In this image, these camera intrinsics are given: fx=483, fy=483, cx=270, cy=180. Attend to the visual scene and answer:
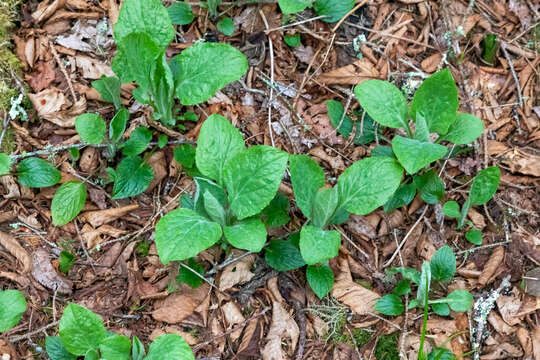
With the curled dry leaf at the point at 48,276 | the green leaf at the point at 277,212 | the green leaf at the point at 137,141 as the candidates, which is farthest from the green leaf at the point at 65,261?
the green leaf at the point at 277,212

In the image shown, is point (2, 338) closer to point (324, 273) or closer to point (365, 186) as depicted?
point (324, 273)

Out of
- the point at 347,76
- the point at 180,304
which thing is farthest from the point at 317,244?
the point at 347,76

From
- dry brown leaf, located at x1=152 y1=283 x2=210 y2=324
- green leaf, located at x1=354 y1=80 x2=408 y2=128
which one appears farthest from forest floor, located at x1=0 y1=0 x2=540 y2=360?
green leaf, located at x1=354 y1=80 x2=408 y2=128

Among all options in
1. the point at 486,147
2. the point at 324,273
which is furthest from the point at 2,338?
the point at 486,147

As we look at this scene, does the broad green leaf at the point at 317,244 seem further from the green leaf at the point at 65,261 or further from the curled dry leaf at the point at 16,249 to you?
the curled dry leaf at the point at 16,249

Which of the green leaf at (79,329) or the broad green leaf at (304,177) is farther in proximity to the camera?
the broad green leaf at (304,177)

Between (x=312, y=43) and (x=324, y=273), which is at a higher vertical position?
(x=312, y=43)
